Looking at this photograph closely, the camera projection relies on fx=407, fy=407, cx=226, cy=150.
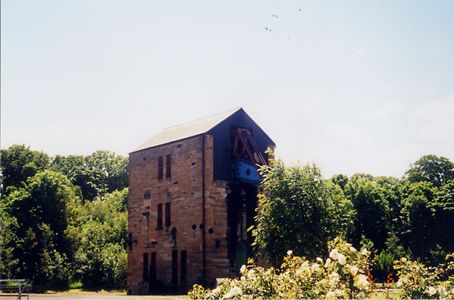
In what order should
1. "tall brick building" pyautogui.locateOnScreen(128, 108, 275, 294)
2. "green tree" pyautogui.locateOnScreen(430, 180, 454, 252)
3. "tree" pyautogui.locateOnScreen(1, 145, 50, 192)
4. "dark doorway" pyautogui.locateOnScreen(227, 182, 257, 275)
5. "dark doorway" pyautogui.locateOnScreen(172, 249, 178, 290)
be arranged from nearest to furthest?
"tall brick building" pyautogui.locateOnScreen(128, 108, 275, 294), "dark doorway" pyautogui.locateOnScreen(227, 182, 257, 275), "dark doorway" pyautogui.locateOnScreen(172, 249, 178, 290), "green tree" pyautogui.locateOnScreen(430, 180, 454, 252), "tree" pyautogui.locateOnScreen(1, 145, 50, 192)

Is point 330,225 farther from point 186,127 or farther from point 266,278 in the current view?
point 186,127

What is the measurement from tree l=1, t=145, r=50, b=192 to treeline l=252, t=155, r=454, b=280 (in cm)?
3509

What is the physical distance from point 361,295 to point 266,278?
1.87 metres

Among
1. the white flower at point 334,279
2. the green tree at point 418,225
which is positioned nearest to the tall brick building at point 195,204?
the white flower at point 334,279

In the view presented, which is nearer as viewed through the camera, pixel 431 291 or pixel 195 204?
pixel 431 291

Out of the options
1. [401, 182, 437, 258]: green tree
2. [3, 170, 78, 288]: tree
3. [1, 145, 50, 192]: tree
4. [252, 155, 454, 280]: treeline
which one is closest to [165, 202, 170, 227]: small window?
[252, 155, 454, 280]: treeline

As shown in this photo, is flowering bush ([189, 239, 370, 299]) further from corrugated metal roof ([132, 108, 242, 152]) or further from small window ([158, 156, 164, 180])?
small window ([158, 156, 164, 180])

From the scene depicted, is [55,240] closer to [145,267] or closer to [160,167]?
[145,267]

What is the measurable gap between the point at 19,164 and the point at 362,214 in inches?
1630

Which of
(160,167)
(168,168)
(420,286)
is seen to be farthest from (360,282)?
(160,167)

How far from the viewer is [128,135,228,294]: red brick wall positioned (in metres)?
25.4

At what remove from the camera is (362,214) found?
42281mm

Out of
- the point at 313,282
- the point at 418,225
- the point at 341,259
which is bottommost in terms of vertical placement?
the point at 313,282

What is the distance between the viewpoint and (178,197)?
27.6m
